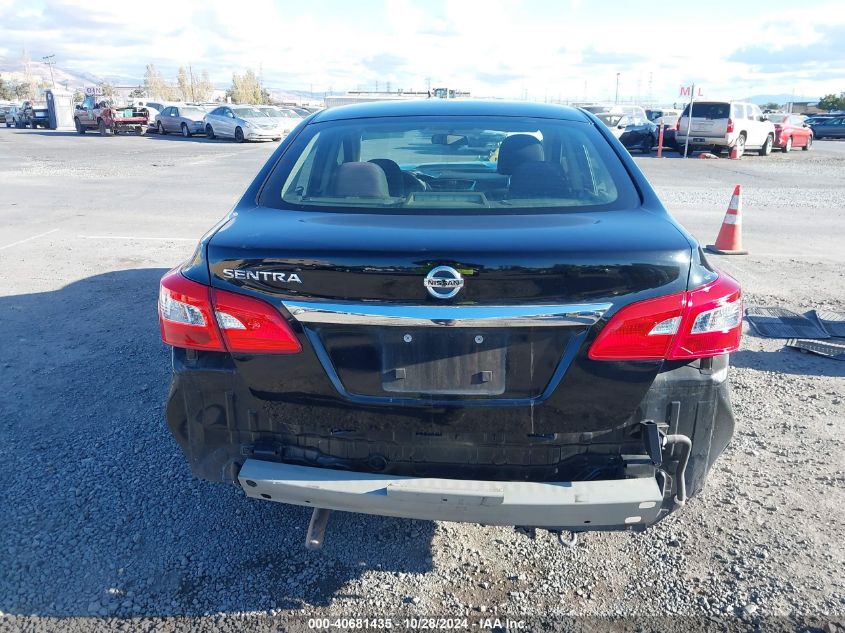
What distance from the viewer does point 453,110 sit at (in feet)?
11.7

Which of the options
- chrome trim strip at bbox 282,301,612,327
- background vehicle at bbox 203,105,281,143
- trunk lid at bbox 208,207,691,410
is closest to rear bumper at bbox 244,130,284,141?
background vehicle at bbox 203,105,281,143

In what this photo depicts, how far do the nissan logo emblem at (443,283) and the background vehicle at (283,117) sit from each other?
94.3 feet

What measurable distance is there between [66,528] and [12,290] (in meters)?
4.39

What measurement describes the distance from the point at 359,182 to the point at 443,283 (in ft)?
3.39

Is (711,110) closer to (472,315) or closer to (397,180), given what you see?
(397,180)

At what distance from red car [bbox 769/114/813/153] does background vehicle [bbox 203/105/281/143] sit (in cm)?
2036

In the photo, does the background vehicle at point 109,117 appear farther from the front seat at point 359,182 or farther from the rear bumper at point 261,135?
the front seat at point 359,182

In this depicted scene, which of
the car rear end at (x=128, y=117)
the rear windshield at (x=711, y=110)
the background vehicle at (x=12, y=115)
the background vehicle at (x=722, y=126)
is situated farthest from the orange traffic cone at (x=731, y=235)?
the background vehicle at (x=12, y=115)

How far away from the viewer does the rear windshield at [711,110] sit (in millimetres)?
23562

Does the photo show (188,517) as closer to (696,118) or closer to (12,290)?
(12,290)

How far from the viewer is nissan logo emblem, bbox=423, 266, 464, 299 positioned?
7.07 feet

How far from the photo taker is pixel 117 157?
21.5 metres

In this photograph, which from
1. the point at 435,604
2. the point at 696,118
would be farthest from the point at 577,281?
the point at 696,118

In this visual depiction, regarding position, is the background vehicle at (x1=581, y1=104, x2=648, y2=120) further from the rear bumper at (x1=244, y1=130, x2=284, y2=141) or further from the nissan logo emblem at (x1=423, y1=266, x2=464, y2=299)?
the nissan logo emblem at (x1=423, y1=266, x2=464, y2=299)
